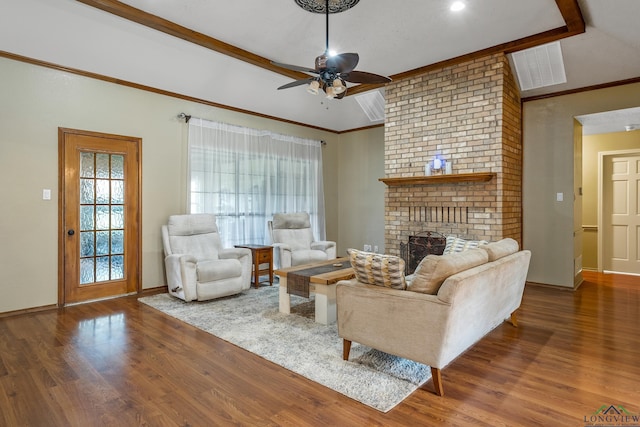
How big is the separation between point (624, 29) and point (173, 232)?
5.60 metres

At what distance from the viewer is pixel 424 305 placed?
86.0 inches

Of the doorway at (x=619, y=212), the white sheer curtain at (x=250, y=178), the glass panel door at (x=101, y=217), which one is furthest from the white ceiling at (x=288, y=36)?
the doorway at (x=619, y=212)

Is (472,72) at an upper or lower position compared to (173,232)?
upper

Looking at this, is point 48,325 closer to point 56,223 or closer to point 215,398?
point 56,223

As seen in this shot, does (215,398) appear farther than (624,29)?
No

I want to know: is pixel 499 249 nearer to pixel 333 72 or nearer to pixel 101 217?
pixel 333 72

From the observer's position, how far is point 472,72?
471 cm

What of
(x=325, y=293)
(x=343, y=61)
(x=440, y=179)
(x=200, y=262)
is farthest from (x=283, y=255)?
(x=343, y=61)

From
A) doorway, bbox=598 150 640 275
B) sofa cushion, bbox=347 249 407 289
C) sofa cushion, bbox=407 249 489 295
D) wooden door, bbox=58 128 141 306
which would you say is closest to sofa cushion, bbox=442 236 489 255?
sofa cushion, bbox=407 249 489 295

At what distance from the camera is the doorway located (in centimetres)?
599

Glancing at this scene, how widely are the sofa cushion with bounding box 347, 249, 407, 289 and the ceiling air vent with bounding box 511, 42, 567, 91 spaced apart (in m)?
3.64

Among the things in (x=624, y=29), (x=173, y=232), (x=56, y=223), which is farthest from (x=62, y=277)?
(x=624, y=29)

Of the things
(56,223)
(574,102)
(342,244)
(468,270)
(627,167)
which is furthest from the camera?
(342,244)

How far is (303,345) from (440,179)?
3036 mm
